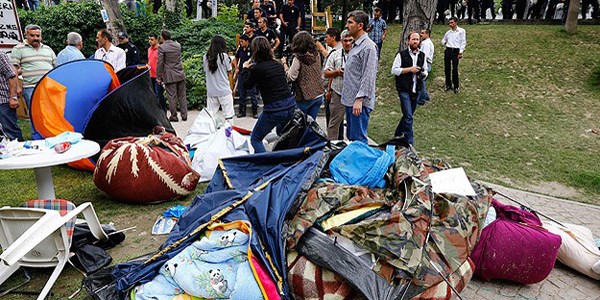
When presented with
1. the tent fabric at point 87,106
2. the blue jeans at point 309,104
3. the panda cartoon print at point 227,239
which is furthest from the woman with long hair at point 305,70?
the panda cartoon print at point 227,239

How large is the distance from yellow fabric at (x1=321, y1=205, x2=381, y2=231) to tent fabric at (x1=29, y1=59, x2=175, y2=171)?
353 centimetres

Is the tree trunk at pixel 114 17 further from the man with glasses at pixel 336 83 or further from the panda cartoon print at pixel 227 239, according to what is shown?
the panda cartoon print at pixel 227 239

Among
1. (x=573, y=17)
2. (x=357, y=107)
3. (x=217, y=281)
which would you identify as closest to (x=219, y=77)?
(x=357, y=107)

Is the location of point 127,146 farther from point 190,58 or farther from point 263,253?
point 190,58

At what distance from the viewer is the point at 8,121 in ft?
19.0

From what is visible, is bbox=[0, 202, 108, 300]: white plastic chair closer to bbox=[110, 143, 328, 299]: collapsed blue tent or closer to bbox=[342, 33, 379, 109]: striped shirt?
bbox=[110, 143, 328, 299]: collapsed blue tent

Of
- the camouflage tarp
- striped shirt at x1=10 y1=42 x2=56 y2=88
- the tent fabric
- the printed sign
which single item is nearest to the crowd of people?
striped shirt at x1=10 y1=42 x2=56 y2=88

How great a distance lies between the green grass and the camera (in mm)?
6363

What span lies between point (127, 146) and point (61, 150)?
2.51ft

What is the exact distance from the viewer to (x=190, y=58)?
37.6 feet

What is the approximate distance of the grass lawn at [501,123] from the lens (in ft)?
15.3

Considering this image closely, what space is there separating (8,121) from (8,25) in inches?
74.2

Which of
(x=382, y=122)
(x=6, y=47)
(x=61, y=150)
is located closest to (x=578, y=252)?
(x=61, y=150)

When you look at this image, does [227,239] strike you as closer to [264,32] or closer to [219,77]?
[219,77]
